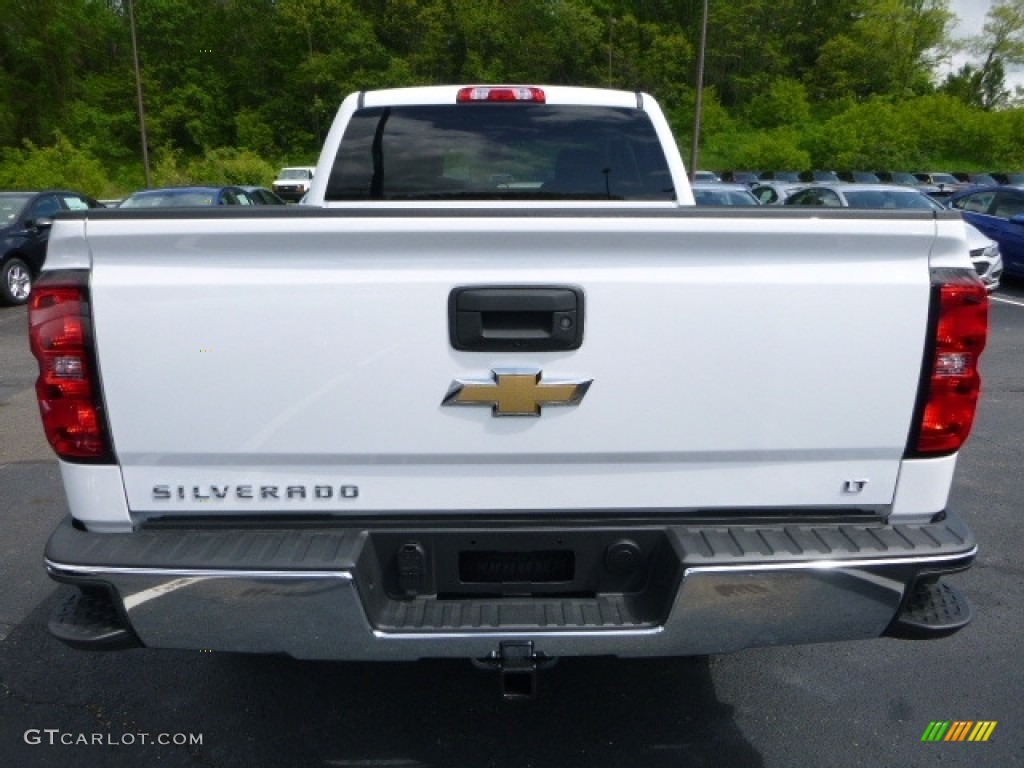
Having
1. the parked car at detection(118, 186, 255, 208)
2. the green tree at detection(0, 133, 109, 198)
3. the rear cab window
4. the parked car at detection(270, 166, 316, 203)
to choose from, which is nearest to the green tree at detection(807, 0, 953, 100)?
the parked car at detection(270, 166, 316, 203)

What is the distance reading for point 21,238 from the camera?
12.9m

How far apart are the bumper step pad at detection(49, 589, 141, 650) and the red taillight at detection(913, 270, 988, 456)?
218 centimetres

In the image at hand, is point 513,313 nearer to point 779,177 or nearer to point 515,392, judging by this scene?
point 515,392

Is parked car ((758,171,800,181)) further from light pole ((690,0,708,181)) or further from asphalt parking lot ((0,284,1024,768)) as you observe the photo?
asphalt parking lot ((0,284,1024,768))

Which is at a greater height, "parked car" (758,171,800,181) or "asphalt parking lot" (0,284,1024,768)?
"asphalt parking lot" (0,284,1024,768)

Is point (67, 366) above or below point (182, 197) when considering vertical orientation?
above

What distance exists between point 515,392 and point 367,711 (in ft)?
5.14

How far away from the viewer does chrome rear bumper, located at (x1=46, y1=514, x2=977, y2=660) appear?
2123mm

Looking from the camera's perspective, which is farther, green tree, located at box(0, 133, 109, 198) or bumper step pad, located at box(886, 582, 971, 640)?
green tree, located at box(0, 133, 109, 198)

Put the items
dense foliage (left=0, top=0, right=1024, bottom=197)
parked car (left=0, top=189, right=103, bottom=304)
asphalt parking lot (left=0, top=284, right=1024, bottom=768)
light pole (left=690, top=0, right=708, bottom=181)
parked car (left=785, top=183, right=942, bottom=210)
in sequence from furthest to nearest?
dense foliage (left=0, top=0, right=1024, bottom=197), light pole (left=690, top=0, right=708, bottom=181), parked car (left=785, top=183, right=942, bottom=210), parked car (left=0, top=189, right=103, bottom=304), asphalt parking lot (left=0, top=284, right=1024, bottom=768)

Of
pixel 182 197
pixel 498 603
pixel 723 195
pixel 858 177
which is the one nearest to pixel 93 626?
pixel 498 603

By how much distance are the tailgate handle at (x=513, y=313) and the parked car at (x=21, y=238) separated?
40.6 feet

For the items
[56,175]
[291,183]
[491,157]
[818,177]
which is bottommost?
[291,183]

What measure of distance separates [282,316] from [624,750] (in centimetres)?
184
